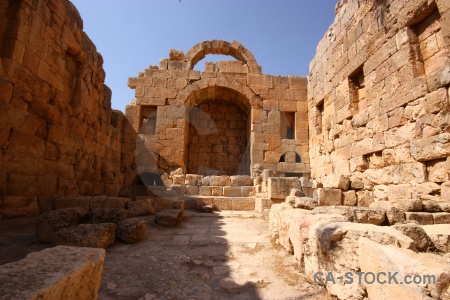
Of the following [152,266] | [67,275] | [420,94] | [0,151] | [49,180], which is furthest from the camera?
[49,180]

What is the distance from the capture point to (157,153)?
→ 29.3 feet

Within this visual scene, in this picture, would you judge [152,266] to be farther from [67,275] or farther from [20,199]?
[20,199]

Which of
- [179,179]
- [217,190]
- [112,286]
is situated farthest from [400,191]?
[179,179]

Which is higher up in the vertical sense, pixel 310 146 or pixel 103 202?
pixel 310 146

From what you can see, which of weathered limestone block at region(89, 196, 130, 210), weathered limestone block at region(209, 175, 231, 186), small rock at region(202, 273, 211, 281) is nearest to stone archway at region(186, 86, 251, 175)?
weathered limestone block at region(209, 175, 231, 186)

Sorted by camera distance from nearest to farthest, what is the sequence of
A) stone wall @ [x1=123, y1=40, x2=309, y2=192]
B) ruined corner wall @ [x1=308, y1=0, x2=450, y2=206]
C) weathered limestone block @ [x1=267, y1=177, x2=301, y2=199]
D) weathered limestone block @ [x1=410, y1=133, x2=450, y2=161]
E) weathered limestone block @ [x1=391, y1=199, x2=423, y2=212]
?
weathered limestone block @ [x1=391, y1=199, x2=423, y2=212], weathered limestone block @ [x1=410, y1=133, x2=450, y2=161], ruined corner wall @ [x1=308, y1=0, x2=450, y2=206], weathered limestone block @ [x1=267, y1=177, x2=301, y2=199], stone wall @ [x1=123, y1=40, x2=309, y2=192]

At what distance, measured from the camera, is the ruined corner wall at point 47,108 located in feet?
13.4

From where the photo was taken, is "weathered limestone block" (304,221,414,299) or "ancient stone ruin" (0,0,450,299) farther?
"ancient stone ruin" (0,0,450,299)

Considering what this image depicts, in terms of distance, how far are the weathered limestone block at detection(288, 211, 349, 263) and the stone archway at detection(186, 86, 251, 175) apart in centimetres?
736

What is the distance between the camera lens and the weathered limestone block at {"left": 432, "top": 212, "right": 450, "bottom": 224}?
3.47 metres

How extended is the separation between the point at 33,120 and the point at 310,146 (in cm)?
787

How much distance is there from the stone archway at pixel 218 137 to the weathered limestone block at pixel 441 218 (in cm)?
723

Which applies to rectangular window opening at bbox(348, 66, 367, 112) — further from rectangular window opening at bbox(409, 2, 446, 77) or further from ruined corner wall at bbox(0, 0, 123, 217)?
ruined corner wall at bbox(0, 0, 123, 217)

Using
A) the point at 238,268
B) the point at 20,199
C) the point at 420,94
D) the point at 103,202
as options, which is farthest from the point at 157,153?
the point at 420,94
